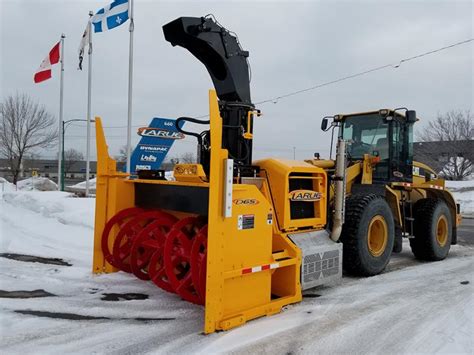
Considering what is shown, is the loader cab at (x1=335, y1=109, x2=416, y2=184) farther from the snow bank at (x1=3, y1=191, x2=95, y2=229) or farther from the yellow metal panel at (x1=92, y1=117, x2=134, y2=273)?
the snow bank at (x1=3, y1=191, x2=95, y2=229)

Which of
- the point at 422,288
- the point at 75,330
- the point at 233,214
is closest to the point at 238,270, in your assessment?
the point at 233,214

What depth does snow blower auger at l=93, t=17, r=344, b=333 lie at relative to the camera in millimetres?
3844

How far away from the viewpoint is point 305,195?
501 cm

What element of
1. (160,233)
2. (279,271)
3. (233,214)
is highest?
(233,214)

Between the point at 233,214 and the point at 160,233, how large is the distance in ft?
4.16

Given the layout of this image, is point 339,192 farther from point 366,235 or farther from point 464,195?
point 464,195

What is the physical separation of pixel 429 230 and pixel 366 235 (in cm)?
233

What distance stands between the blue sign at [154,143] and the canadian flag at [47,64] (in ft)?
28.1

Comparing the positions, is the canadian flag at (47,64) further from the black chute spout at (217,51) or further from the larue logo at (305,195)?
the larue logo at (305,195)

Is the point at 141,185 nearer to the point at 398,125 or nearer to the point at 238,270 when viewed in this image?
the point at 238,270

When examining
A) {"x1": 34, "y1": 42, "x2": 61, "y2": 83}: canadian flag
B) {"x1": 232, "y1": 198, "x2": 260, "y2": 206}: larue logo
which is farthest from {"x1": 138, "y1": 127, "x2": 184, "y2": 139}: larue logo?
{"x1": 34, "y1": 42, "x2": 61, "y2": 83}: canadian flag

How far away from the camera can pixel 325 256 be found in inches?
196

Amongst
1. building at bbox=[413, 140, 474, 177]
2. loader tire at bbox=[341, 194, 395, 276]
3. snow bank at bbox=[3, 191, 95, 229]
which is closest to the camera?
loader tire at bbox=[341, 194, 395, 276]

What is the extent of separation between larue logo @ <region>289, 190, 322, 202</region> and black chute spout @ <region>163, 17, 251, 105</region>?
4.27 ft
